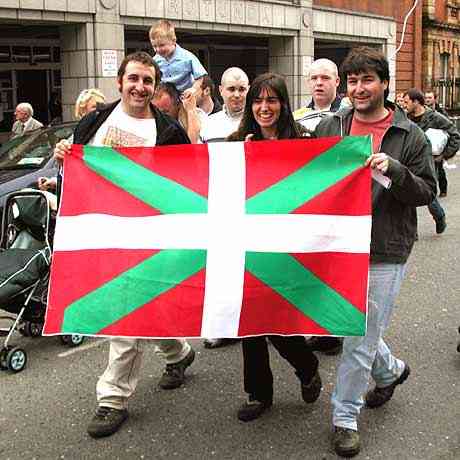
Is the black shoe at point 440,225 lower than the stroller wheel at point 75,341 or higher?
higher

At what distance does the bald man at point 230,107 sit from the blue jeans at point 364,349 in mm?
1936

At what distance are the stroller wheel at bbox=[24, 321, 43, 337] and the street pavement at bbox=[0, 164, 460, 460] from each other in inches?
1.9

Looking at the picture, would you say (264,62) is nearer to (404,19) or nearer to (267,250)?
(404,19)

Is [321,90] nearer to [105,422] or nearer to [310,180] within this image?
[310,180]

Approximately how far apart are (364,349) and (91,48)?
1173 centimetres

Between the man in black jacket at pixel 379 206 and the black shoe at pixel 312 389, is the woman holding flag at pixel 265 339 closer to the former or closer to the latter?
the black shoe at pixel 312 389

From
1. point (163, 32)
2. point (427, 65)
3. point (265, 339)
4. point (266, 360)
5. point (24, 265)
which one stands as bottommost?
point (266, 360)

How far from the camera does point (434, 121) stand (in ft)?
29.8

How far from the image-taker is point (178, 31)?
56.9 feet

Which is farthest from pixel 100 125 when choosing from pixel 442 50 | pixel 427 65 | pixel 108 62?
pixel 442 50

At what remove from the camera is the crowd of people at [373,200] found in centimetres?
353

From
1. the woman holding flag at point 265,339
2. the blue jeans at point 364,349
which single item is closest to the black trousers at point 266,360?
the woman holding flag at point 265,339

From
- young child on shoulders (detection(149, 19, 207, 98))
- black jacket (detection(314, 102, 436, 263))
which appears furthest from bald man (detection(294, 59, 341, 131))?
black jacket (detection(314, 102, 436, 263))

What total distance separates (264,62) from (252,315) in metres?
22.1
